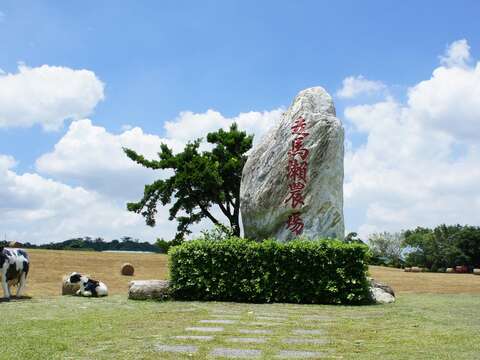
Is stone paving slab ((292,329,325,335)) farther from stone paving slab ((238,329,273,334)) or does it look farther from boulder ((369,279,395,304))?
boulder ((369,279,395,304))

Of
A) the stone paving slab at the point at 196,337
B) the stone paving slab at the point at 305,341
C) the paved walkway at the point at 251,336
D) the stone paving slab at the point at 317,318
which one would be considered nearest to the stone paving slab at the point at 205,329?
the paved walkway at the point at 251,336

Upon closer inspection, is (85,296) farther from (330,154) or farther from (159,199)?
(159,199)

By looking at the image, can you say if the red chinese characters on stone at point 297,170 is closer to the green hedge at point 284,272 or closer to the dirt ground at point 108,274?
the green hedge at point 284,272

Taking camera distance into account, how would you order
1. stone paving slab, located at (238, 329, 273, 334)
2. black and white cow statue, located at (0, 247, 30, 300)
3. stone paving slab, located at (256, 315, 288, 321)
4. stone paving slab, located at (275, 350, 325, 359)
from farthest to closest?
black and white cow statue, located at (0, 247, 30, 300) < stone paving slab, located at (256, 315, 288, 321) < stone paving slab, located at (238, 329, 273, 334) < stone paving slab, located at (275, 350, 325, 359)

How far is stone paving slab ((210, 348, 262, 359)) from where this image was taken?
Answer: 246 inches

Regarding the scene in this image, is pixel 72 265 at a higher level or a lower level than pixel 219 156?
lower

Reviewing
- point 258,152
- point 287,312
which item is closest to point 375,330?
point 287,312

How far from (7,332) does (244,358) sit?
391 cm

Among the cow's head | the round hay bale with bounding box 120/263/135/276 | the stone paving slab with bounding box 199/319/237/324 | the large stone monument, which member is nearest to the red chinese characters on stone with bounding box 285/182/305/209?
the large stone monument

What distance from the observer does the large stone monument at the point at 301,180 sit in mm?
15594

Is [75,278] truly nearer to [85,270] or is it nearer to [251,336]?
[251,336]

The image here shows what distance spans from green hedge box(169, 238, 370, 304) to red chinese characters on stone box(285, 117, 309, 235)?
188 cm

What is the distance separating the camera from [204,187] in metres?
24.0

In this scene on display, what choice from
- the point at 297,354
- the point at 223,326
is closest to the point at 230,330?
the point at 223,326
